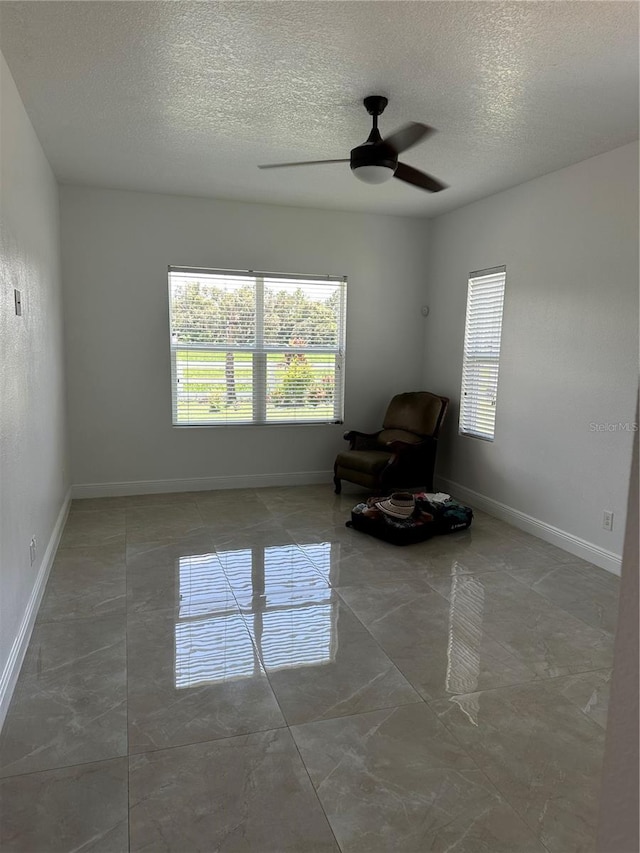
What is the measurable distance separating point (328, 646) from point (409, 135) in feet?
8.30

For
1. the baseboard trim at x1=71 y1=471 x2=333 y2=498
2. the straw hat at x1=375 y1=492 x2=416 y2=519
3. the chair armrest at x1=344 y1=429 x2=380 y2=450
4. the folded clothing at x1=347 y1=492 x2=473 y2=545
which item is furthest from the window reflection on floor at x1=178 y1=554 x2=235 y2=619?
the chair armrest at x1=344 y1=429 x2=380 y2=450

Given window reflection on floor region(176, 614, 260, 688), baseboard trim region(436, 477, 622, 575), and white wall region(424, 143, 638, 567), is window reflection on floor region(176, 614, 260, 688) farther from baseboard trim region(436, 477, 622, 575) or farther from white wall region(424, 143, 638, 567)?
white wall region(424, 143, 638, 567)

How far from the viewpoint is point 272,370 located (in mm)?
5480

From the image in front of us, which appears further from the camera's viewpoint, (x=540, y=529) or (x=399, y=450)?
(x=399, y=450)

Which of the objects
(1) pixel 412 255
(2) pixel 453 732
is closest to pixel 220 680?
(2) pixel 453 732

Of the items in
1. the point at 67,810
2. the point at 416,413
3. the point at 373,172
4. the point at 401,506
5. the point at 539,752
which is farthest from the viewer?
the point at 416,413

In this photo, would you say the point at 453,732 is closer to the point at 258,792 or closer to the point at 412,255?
the point at 258,792

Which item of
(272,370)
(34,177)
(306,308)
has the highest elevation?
(34,177)

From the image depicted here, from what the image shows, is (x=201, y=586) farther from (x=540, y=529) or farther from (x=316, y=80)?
(x=316, y=80)

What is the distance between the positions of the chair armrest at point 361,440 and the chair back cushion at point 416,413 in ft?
0.75

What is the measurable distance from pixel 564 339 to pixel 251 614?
281 centimetres

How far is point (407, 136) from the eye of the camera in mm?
2836

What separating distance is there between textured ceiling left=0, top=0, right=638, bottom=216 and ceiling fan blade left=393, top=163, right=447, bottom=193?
0.91ft

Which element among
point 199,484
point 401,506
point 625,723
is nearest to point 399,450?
point 401,506
